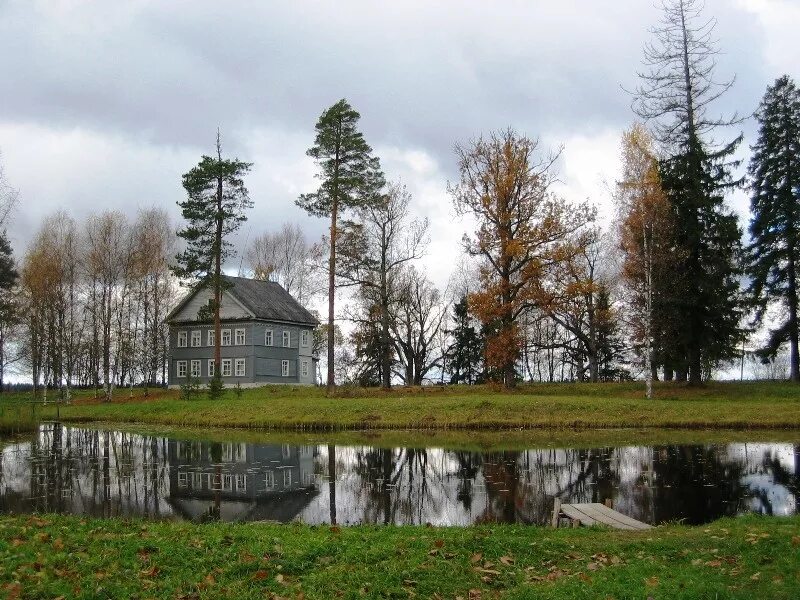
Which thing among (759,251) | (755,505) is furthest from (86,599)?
(759,251)

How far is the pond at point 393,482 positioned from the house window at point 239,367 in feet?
103

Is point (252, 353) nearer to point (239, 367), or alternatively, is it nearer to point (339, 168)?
point (239, 367)

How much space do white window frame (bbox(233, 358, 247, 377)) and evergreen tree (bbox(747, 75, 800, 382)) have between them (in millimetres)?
37600

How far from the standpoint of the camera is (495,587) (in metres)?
7.74

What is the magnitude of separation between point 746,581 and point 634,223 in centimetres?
3408

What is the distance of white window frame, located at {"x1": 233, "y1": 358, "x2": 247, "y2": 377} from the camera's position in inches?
2288

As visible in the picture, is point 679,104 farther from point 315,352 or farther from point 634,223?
point 315,352

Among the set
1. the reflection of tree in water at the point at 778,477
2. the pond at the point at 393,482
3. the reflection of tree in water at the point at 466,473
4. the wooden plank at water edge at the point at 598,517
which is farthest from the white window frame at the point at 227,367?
the wooden plank at water edge at the point at 598,517

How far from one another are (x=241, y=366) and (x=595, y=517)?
4904 centimetres

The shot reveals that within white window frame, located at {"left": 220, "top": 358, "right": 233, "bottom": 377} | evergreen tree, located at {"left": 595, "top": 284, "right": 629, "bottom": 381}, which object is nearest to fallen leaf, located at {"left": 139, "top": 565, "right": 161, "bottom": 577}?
white window frame, located at {"left": 220, "top": 358, "right": 233, "bottom": 377}

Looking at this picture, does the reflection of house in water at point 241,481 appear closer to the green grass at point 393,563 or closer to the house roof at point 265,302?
the green grass at point 393,563

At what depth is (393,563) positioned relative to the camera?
8281 millimetres

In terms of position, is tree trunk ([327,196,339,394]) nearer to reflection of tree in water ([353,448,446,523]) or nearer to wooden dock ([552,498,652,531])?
reflection of tree in water ([353,448,446,523])

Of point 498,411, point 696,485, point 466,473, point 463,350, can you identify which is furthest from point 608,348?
point 696,485
